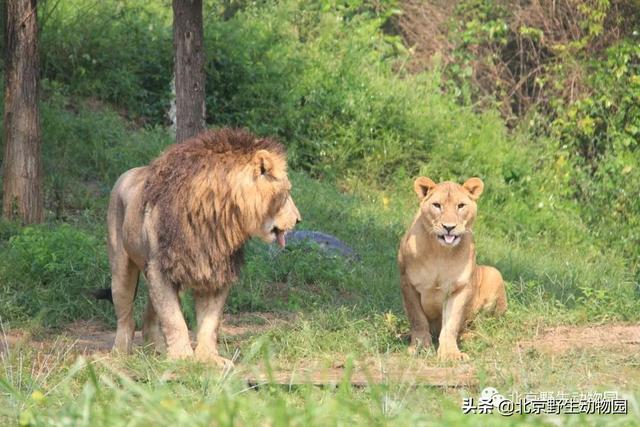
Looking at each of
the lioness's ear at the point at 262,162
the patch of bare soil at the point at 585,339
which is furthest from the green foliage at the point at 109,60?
the lioness's ear at the point at 262,162

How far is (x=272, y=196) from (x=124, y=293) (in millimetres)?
1295

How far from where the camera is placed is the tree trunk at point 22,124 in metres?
9.72

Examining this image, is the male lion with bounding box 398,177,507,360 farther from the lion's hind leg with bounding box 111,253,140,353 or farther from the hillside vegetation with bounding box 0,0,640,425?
the lion's hind leg with bounding box 111,253,140,353

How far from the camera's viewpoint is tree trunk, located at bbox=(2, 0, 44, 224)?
9719 millimetres

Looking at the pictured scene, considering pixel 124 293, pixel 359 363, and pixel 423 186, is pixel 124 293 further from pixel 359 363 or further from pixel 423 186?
pixel 423 186

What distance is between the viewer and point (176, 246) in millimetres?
6309

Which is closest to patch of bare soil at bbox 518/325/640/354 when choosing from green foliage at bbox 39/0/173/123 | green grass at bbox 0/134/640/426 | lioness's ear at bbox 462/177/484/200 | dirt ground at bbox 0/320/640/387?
dirt ground at bbox 0/320/640/387

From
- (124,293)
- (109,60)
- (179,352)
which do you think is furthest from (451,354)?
(109,60)

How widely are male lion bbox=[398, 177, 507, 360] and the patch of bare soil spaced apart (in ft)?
1.47

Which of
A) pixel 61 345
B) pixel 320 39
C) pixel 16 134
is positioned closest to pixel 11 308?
pixel 61 345

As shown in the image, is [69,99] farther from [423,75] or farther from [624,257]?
[624,257]

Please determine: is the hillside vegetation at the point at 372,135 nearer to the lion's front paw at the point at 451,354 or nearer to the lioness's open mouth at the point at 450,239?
the lion's front paw at the point at 451,354

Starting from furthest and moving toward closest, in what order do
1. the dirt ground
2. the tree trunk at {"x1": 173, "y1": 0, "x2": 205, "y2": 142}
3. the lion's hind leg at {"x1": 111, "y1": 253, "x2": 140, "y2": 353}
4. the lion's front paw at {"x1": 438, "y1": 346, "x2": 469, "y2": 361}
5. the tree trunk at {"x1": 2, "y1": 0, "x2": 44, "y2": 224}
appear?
the tree trunk at {"x1": 2, "y1": 0, "x2": 44, "y2": 224} → the tree trunk at {"x1": 173, "y1": 0, "x2": 205, "y2": 142} → the lion's hind leg at {"x1": 111, "y1": 253, "x2": 140, "y2": 353} → the lion's front paw at {"x1": 438, "y1": 346, "x2": 469, "y2": 361} → the dirt ground

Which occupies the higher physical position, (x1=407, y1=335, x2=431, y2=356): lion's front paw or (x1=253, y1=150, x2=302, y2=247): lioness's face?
(x1=253, y1=150, x2=302, y2=247): lioness's face
